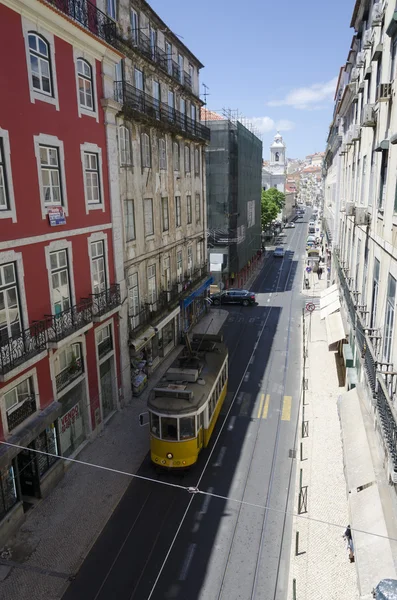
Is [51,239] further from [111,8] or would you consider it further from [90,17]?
[111,8]

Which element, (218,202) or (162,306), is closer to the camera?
(162,306)

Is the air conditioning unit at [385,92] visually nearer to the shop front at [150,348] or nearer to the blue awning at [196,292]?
the shop front at [150,348]

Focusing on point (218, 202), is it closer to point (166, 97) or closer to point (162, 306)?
point (166, 97)

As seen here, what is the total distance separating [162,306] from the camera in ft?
86.8

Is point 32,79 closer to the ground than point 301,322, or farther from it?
farther from it

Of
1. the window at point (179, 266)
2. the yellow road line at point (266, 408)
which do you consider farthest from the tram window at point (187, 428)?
the window at point (179, 266)

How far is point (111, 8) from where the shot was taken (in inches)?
787

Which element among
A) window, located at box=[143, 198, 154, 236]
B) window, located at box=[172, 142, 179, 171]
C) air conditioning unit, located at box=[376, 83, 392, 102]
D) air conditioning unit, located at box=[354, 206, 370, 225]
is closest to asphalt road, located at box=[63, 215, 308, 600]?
air conditioning unit, located at box=[354, 206, 370, 225]

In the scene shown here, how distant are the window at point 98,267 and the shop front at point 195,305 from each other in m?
11.2

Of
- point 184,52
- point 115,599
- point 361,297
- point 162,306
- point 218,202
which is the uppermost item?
point 184,52

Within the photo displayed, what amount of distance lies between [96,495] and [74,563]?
9.66ft

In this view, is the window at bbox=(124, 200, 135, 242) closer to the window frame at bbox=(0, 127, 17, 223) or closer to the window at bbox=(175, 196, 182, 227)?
the window at bbox=(175, 196, 182, 227)

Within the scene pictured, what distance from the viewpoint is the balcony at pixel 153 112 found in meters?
20.3

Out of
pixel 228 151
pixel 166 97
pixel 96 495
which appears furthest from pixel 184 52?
pixel 96 495
